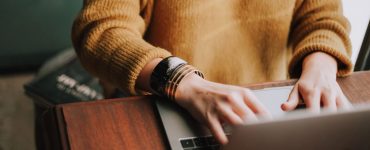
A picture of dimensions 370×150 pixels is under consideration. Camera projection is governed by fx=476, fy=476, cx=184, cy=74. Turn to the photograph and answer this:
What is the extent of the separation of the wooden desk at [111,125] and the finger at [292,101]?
7.5 inches

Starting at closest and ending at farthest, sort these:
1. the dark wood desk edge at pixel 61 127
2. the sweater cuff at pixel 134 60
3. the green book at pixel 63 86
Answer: the dark wood desk edge at pixel 61 127, the sweater cuff at pixel 134 60, the green book at pixel 63 86

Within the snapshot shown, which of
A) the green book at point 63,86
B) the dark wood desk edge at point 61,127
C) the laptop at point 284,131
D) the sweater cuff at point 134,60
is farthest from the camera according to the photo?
the green book at point 63,86

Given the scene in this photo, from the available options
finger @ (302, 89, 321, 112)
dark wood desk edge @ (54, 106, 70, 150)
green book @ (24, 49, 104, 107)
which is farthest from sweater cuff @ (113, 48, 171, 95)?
green book @ (24, 49, 104, 107)

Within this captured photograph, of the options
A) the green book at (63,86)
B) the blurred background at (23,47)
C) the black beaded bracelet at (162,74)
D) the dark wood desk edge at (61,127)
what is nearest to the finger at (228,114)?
the black beaded bracelet at (162,74)

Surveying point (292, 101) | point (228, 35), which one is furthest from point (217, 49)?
point (292, 101)

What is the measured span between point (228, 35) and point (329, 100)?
1.07 feet

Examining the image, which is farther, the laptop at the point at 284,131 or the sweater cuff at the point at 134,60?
the sweater cuff at the point at 134,60

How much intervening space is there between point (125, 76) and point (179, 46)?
22cm

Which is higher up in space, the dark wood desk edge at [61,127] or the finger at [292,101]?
the finger at [292,101]

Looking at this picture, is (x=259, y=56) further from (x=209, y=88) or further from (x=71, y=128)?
(x=71, y=128)

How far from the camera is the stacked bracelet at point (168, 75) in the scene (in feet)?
2.37

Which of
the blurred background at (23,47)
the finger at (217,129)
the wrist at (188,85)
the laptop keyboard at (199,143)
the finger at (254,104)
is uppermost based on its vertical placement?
the finger at (254,104)

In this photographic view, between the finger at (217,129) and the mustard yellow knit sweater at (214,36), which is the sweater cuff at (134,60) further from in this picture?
the finger at (217,129)

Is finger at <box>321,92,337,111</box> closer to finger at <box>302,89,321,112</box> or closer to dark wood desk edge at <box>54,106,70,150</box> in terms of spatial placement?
finger at <box>302,89,321,112</box>
